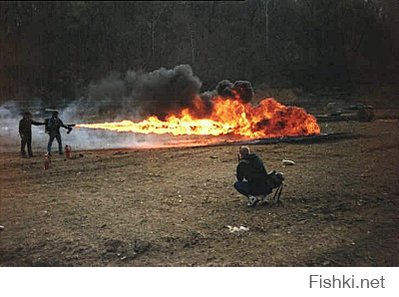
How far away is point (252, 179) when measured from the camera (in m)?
3.55

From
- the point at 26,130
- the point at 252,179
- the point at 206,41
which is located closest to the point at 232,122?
the point at 206,41

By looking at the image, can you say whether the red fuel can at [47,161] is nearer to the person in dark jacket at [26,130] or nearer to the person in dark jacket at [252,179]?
the person in dark jacket at [26,130]

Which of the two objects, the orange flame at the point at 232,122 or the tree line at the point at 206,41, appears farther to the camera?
the orange flame at the point at 232,122

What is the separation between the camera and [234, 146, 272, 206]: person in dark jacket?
354 cm

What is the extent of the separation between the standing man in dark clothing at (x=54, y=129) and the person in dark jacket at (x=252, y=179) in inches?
86.7

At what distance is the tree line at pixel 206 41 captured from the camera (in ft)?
11.9

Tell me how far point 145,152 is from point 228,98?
1117 mm

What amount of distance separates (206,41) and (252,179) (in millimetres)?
1332

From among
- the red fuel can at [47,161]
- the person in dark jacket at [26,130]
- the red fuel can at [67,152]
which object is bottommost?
the red fuel can at [47,161]

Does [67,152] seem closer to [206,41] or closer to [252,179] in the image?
[206,41]

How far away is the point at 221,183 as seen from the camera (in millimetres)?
3885

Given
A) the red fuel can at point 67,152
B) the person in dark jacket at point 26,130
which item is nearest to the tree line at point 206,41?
the person in dark jacket at point 26,130

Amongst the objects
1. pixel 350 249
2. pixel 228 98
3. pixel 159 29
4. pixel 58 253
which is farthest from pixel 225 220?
pixel 228 98
